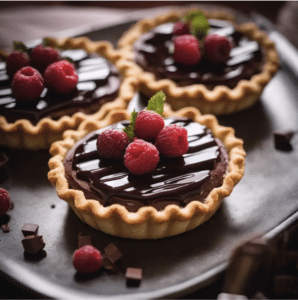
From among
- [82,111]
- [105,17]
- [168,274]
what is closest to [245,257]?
[168,274]

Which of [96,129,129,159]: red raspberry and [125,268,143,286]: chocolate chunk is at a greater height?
[96,129,129,159]: red raspberry

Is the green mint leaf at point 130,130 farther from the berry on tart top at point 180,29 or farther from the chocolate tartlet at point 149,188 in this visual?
the berry on tart top at point 180,29

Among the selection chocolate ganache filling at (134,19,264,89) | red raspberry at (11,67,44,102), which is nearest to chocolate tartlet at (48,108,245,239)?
red raspberry at (11,67,44,102)

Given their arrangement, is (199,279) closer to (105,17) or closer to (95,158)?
(95,158)

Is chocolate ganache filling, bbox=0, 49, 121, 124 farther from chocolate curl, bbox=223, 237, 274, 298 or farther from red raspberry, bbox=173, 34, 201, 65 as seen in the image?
chocolate curl, bbox=223, 237, 274, 298

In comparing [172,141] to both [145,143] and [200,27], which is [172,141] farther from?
[200,27]

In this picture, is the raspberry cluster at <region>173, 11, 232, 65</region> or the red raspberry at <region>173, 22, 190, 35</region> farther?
the red raspberry at <region>173, 22, 190, 35</region>

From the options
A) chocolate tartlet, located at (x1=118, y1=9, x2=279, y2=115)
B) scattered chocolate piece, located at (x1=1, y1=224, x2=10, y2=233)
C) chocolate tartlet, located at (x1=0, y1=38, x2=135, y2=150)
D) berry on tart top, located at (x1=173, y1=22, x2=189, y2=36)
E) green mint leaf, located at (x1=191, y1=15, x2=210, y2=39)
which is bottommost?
scattered chocolate piece, located at (x1=1, y1=224, x2=10, y2=233)

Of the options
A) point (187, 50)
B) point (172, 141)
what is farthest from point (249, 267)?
point (187, 50)
